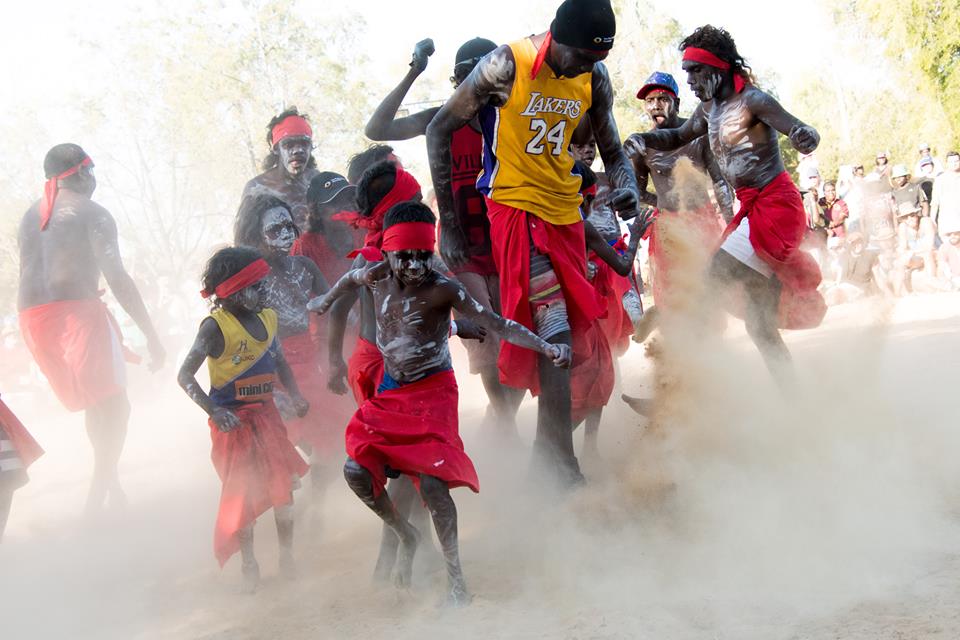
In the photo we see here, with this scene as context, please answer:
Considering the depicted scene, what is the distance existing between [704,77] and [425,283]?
232 centimetres

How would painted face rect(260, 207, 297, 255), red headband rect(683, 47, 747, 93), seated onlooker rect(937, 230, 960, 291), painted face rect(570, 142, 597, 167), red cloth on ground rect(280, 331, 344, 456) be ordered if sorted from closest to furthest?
red headband rect(683, 47, 747, 93) → red cloth on ground rect(280, 331, 344, 456) → painted face rect(260, 207, 297, 255) → painted face rect(570, 142, 597, 167) → seated onlooker rect(937, 230, 960, 291)

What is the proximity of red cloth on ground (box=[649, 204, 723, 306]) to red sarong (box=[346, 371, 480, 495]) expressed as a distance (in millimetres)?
2586

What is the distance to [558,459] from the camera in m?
4.60

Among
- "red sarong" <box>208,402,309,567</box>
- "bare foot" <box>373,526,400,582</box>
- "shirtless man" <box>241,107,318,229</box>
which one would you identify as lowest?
"bare foot" <box>373,526,400,582</box>

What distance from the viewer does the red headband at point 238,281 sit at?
4730 millimetres

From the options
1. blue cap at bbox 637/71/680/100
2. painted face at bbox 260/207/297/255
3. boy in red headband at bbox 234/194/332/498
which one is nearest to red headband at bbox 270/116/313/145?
boy in red headband at bbox 234/194/332/498

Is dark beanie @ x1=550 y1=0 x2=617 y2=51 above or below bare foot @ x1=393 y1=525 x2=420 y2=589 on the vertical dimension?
above

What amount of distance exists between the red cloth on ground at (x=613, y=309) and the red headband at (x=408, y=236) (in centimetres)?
218

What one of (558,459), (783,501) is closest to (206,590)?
(558,459)

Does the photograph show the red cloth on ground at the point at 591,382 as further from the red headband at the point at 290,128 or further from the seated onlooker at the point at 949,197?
the seated onlooker at the point at 949,197

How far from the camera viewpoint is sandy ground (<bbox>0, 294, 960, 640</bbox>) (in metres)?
3.31

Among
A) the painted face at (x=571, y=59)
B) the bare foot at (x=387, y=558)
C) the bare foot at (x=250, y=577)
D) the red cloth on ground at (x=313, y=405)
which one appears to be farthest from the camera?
the red cloth on ground at (x=313, y=405)

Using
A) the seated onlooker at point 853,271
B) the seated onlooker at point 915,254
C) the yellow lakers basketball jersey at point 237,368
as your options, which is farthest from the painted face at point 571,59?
the seated onlooker at point 915,254

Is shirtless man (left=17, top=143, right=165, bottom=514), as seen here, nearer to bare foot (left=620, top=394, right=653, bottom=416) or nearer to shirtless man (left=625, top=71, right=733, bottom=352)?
bare foot (left=620, top=394, right=653, bottom=416)
